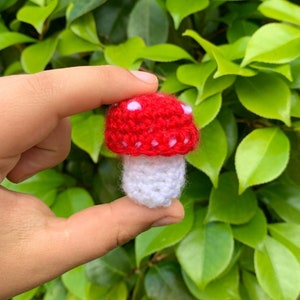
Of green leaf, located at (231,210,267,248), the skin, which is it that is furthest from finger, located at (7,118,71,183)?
green leaf, located at (231,210,267,248)

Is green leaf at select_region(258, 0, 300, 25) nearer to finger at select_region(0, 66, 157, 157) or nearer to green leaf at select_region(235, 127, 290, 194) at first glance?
green leaf at select_region(235, 127, 290, 194)

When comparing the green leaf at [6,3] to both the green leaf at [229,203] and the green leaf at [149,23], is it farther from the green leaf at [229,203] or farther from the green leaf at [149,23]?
the green leaf at [229,203]

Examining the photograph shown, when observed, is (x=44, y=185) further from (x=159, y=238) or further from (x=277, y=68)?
(x=277, y=68)

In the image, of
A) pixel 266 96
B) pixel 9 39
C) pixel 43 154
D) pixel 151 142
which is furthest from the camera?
pixel 9 39

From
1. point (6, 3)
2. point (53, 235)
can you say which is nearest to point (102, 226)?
point (53, 235)

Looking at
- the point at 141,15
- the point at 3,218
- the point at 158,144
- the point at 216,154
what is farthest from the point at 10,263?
the point at 141,15

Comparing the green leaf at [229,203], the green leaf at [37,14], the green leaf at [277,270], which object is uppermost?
the green leaf at [37,14]

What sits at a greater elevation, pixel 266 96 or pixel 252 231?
pixel 266 96

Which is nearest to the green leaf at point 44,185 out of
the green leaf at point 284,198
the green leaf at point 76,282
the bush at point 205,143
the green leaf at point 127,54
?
the bush at point 205,143
